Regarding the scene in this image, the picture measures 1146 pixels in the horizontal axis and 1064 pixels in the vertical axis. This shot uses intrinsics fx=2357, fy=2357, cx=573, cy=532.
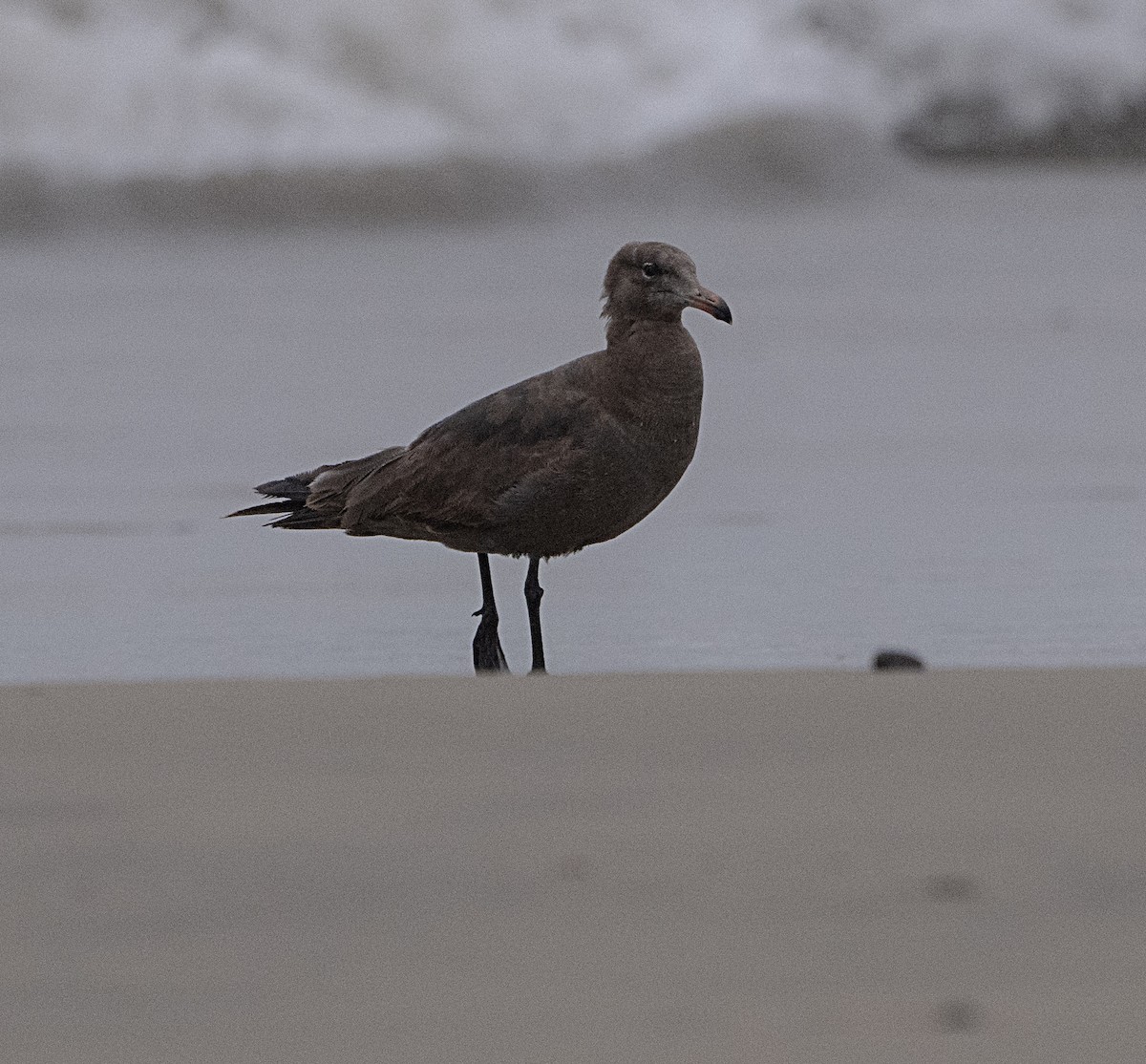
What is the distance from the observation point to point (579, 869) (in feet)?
7.70

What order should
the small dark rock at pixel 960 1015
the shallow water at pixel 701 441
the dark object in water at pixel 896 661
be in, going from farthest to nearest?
the shallow water at pixel 701 441 < the dark object in water at pixel 896 661 < the small dark rock at pixel 960 1015

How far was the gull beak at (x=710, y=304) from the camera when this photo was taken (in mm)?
4348

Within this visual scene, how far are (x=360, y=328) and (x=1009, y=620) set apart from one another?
4064 millimetres

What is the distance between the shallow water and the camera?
15.3ft

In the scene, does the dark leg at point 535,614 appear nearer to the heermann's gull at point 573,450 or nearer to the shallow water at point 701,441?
the heermann's gull at point 573,450

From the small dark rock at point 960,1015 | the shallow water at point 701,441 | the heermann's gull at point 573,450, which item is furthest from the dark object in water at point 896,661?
the small dark rock at point 960,1015

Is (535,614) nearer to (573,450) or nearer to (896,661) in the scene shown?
(573,450)

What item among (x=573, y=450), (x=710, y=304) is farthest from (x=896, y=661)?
(x=710, y=304)

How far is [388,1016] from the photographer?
1.99 metres

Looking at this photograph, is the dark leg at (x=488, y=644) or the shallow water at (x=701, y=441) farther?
the shallow water at (x=701, y=441)

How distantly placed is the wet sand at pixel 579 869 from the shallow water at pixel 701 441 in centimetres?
130

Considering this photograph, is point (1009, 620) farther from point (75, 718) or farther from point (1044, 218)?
point (1044, 218)

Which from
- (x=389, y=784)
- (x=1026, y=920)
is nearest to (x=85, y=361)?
(x=389, y=784)

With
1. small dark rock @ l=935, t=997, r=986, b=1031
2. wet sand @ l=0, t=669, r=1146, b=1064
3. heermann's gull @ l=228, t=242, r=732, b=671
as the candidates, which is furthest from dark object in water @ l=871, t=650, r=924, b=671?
small dark rock @ l=935, t=997, r=986, b=1031
